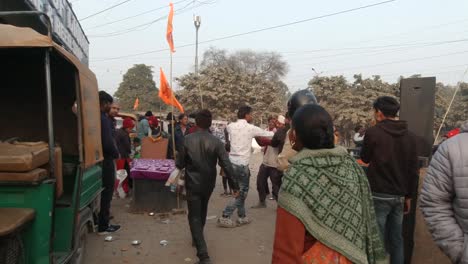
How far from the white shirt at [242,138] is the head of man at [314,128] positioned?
4.41 meters

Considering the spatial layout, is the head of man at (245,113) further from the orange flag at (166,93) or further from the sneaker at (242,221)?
the orange flag at (166,93)

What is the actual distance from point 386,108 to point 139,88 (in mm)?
59207

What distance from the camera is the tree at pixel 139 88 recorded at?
186ft

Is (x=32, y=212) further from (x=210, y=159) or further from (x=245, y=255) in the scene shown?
(x=245, y=255)

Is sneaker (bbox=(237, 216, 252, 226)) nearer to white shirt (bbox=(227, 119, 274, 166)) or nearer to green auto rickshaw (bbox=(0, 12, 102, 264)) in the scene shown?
white shirt (bbox=(227, 119, 274, 166))

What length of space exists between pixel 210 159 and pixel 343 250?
9.96 feet

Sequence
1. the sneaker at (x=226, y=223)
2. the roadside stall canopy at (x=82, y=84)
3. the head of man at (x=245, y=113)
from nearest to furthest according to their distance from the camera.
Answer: the roadside stall canopy at (x=82, y=84) → the sneaker at (x=226, y=223) → the head of man at (x=245, y=113)

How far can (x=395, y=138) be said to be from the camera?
383 centimetres

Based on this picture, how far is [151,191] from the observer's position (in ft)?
23.2

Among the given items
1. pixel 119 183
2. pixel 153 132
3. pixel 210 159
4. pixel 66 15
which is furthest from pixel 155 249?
pixel 66 15

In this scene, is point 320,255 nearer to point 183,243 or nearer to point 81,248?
point 81,248

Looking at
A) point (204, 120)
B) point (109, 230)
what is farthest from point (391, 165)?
point (109, 230)

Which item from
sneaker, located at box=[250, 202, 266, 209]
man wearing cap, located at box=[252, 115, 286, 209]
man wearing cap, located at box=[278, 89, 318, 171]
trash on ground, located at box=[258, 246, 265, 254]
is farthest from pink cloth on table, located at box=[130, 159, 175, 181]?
man wearing cap, located at box=[278, 89, 318, 171]

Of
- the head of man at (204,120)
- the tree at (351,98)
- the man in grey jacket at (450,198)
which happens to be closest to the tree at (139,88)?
the tree at (351,98)
